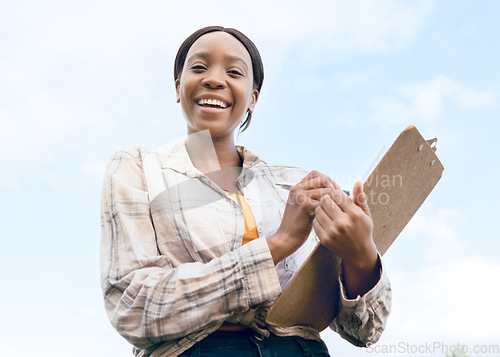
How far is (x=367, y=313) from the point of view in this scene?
1.72 meters

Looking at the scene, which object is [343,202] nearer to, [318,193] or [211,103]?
[318,193]

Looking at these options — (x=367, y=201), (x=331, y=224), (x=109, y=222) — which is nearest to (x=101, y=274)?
(x=109, y=222)

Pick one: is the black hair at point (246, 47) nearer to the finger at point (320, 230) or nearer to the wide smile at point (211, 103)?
the wide smile at point (211, 103)

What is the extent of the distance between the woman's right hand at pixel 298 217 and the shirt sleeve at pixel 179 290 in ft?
0.20

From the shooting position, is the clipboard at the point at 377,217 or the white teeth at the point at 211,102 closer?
the clipboard at the point at 377,217

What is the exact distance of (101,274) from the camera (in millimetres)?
1787

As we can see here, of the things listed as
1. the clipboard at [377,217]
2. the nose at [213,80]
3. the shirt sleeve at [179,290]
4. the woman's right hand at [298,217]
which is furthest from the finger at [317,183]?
the nose at [213,80]

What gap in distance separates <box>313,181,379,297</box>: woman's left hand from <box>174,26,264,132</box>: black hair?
0.94 meters

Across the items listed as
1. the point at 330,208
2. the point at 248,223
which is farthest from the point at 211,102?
the point at 330,208

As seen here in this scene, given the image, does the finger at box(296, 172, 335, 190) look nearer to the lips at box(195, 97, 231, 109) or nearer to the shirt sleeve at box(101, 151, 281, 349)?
the shirt sleeve at box(101, 151, 281, 349)

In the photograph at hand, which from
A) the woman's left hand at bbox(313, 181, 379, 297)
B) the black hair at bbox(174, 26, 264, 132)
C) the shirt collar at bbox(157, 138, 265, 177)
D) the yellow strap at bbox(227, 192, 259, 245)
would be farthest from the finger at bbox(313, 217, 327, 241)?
the black hair at bbox(174, 26, 264, 132)

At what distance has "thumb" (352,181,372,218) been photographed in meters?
1.66

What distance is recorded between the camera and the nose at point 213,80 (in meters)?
2.11

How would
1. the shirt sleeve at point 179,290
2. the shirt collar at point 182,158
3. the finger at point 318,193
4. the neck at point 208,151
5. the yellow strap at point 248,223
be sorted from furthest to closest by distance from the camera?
the neck at point 208,151 < the shirt collar at point 182,158 < the yellow strap at point 248,223 < the finger at point 318,193 < the shirt sleeve at point 179,290
